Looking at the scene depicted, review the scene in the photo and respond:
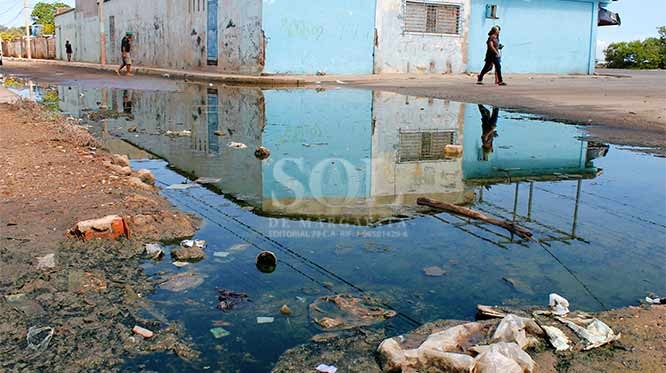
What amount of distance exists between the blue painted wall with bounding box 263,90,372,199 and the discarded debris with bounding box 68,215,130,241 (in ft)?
4.03

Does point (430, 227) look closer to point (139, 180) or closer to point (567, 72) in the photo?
point (139, 180)

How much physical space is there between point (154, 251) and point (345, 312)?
3.42 feet

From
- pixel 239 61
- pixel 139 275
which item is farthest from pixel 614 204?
pixel 239 61

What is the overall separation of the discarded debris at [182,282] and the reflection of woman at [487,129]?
11.7 feet

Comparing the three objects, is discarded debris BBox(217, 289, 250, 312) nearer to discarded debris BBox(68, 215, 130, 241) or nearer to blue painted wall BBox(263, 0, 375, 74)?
discarded debris BBox(68, 215, 130, 241)

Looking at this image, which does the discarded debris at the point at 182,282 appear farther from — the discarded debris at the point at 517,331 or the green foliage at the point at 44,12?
the green foliage at the point at 44,12

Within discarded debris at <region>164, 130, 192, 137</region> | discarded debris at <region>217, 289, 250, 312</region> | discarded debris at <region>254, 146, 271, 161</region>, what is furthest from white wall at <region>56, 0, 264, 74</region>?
discarded debris at <region>217, 289, 250, 312</region>

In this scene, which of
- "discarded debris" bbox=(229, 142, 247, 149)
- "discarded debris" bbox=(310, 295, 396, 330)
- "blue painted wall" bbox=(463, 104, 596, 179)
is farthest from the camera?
"discarded debris" bbox=(229, 142, 247, 149)

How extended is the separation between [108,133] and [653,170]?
5.75m

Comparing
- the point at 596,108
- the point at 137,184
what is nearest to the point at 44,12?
the point at 596,108

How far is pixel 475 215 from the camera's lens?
346 centimetres

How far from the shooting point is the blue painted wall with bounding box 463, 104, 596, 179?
16.2 ft

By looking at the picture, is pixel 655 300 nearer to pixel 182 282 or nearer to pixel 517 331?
pixel 517 331

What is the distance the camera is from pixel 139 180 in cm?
399
